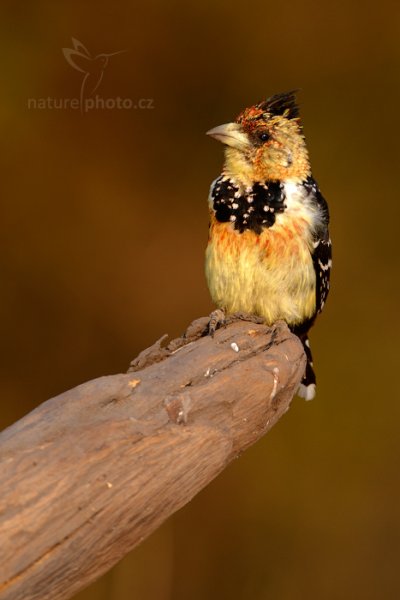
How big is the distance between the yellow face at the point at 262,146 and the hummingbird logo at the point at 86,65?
5.19ft

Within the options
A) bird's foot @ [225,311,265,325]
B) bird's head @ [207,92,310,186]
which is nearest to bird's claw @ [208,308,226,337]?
bird's foot @ [225,311,265,325]

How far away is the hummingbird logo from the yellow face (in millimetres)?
1583

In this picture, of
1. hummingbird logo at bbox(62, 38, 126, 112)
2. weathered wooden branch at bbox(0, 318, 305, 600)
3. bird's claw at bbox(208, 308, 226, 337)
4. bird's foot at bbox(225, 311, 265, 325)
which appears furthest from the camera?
hummingbird logo at bbox(62, 38, 126, 112)

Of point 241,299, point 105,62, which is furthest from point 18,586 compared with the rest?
point 105,62

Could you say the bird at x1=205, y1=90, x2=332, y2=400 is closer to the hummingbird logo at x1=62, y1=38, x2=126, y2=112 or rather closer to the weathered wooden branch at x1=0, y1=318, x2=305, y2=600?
the weathered wooden branch at x1=0, y1=318, x2=305, y2=600

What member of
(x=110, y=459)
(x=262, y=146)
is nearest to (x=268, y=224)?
(x=262, y=146)

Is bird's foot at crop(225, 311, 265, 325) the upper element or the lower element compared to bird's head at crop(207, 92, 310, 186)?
lower

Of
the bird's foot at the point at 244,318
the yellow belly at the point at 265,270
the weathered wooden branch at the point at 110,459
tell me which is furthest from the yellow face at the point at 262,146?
the weathered wooden branch at the point at 110,459

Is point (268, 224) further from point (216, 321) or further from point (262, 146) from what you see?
point (216, 321)

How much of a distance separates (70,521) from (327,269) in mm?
Result: 1743

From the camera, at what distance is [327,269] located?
365 cm

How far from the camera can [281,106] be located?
357 centimetres

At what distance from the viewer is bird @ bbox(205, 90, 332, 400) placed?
11.1 ft

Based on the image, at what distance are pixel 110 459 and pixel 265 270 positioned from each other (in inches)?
47.5
